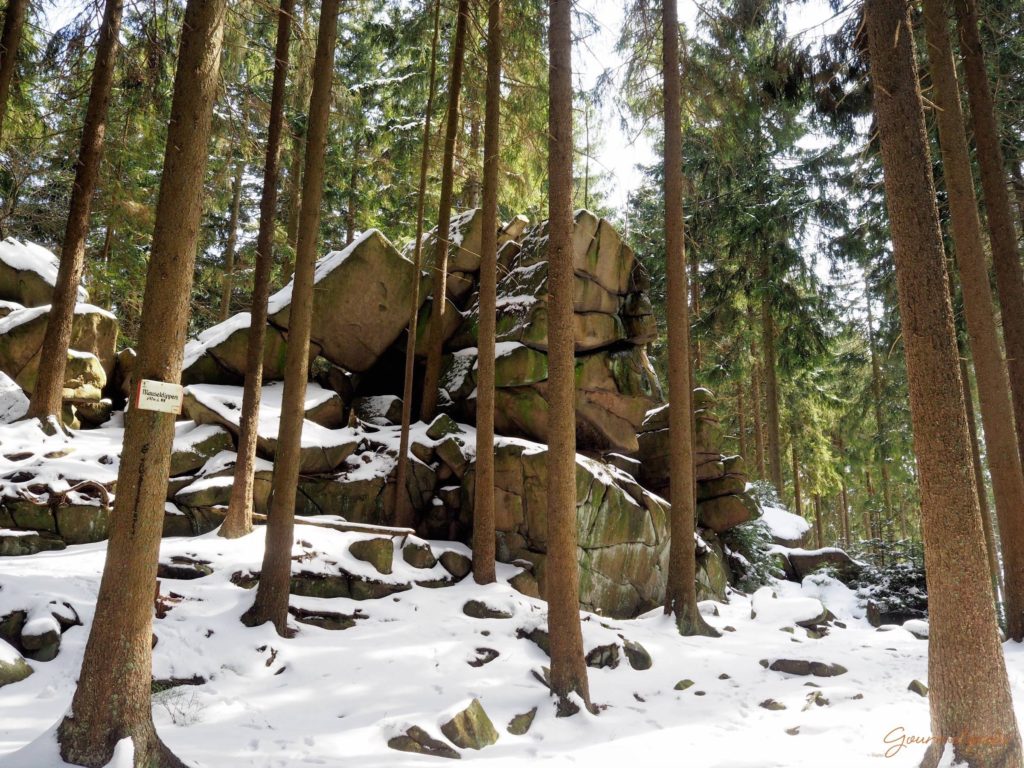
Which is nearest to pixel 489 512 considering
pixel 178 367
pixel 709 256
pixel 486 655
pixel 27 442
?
pixel 486 655

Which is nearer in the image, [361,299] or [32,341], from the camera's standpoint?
[32,341]

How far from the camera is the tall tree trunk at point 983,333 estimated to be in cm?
865

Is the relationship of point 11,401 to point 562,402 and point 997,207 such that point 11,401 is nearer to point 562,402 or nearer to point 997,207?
point 562,402

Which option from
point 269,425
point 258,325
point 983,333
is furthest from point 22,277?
point 983,333

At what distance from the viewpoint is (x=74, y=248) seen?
10.7 metres

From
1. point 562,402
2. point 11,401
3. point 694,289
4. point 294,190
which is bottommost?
point 562,402

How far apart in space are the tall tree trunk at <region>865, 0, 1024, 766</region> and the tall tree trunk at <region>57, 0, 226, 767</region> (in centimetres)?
558

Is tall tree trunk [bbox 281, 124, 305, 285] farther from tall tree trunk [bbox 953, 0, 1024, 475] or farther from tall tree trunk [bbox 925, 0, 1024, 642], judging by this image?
tall tree trunk [bbox 953, 0, 1024, 475]

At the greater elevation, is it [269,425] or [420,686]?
[269,425]

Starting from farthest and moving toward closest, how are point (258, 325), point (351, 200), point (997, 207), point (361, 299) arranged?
point (351, 200)
point (361, 299)
point (258, 325)
point (997, 207)

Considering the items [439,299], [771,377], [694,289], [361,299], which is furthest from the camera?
[694,289]

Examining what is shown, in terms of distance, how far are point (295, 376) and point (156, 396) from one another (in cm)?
384

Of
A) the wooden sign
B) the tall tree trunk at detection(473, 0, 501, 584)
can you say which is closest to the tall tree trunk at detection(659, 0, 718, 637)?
the tall tree trunk at detection(473, 0, 501, 584)

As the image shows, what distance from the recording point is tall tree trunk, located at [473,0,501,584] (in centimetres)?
1033
